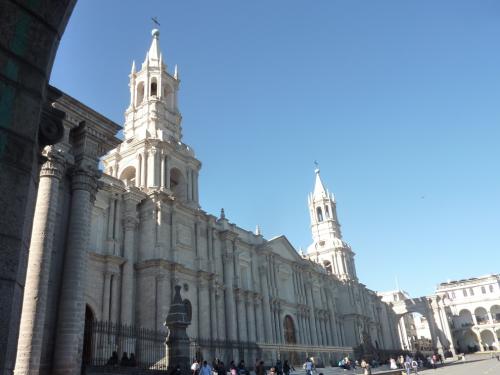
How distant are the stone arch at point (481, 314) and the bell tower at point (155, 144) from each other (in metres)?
63.0

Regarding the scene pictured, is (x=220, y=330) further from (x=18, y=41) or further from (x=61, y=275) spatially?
(x=18, y=41)

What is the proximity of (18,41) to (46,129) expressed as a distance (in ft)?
3.54

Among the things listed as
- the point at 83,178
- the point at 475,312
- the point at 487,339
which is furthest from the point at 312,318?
the point at 487,339

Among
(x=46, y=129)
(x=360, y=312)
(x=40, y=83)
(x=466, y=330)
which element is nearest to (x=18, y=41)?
(x=40, y=83)

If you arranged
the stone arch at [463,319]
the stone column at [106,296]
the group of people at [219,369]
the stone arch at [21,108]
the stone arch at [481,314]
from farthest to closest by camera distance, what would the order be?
1. the stone arch at [463,319]
2. the stone arch at [481,314]
3. the stone column at [106,296]
4. the group of people at [219,369]
5. the stone arch at [21,108]

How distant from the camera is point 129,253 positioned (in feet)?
84.6

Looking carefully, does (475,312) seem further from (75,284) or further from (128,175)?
(75,284)

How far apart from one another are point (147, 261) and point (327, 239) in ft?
113

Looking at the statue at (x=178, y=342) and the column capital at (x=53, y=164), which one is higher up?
the column capital at (x=53, y=164)

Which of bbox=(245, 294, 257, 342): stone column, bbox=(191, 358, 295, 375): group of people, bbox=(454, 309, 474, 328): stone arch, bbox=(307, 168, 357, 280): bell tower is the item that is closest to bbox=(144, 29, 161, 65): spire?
bbox=(245, 294, 257, 342): stone column

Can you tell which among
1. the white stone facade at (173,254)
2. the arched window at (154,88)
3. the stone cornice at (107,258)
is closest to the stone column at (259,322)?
the white stone facade at (173,254)

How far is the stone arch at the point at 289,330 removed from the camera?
38.8 meters

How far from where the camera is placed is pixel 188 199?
1268 inches

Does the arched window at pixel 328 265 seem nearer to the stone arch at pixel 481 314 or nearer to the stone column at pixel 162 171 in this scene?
the stone column at pixel 162 171
